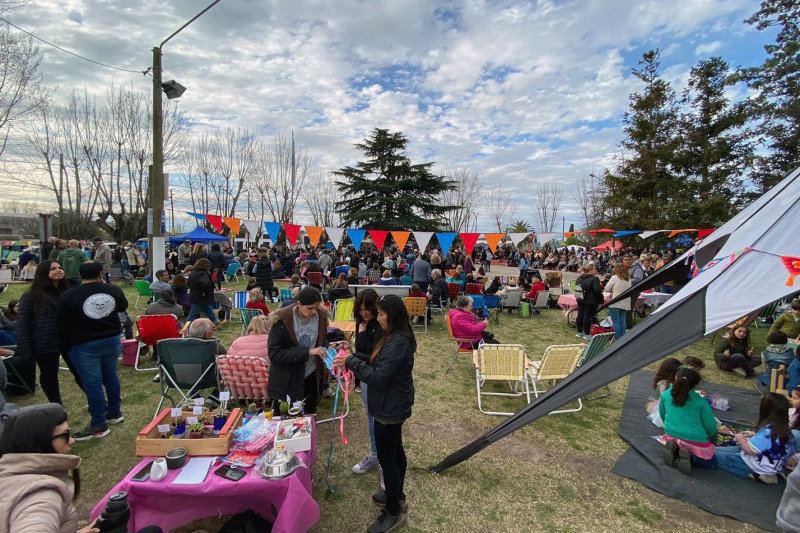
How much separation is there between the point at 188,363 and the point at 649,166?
2468cm

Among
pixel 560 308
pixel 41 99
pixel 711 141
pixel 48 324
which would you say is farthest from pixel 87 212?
pixel 711 141

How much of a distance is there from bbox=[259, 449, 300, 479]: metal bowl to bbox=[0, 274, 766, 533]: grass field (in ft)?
2.65

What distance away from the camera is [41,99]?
10.9 m

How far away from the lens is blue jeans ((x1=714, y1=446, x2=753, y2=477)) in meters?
3.42

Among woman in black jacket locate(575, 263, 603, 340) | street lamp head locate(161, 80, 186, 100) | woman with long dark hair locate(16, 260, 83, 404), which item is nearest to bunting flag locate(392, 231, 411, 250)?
woman in black jacket locate(575, 263, 603, 340)

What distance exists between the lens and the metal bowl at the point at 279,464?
219 centimetres

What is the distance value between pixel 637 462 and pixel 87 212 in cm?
3089

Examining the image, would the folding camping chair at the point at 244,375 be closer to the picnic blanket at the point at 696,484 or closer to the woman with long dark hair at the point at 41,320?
the woman with long dark hair at the point at 41,320

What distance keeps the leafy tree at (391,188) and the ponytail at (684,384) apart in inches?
966

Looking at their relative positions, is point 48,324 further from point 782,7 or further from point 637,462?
point 782,7

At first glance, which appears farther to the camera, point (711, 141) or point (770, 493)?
point (711, 141)

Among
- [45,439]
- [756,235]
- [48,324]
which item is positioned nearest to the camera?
[45,439]

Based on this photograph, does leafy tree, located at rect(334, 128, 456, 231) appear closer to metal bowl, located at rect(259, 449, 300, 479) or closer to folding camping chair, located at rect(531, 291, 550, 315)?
folding camping chair, located at rect(531, 291, 550, 315)

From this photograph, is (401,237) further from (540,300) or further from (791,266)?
Answer: (791,266)
